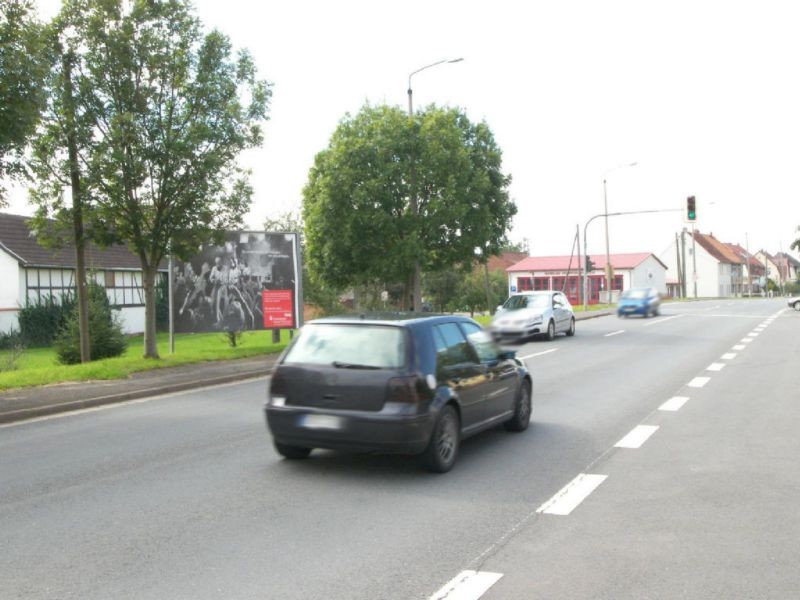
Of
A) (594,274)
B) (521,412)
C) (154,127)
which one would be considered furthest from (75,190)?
(594,274)

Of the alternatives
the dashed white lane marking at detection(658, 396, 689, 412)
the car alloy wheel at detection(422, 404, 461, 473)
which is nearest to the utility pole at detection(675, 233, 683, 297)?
the car alloy wheel at detection(422, 404, 461, 473)

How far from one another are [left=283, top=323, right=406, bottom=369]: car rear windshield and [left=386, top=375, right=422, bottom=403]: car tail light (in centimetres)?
16

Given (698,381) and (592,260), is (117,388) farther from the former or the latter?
(698,381)

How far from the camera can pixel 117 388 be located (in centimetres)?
1434

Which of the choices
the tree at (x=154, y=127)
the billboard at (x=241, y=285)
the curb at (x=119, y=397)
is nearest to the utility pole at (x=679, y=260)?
the curb at (x=119, y=397)

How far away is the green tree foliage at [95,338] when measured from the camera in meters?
22.9

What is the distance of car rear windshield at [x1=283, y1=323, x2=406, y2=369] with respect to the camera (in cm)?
743

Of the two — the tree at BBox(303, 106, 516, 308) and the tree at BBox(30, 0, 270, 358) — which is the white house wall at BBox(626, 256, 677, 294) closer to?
the tree at BBox(30, 0, 270, 358)

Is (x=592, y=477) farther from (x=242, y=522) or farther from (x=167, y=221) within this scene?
(x=167, y=221)

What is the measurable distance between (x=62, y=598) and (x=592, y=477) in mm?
4490

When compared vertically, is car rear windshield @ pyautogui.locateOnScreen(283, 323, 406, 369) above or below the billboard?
below

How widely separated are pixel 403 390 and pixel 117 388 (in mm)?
8693

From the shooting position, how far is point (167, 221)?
61.6 feet

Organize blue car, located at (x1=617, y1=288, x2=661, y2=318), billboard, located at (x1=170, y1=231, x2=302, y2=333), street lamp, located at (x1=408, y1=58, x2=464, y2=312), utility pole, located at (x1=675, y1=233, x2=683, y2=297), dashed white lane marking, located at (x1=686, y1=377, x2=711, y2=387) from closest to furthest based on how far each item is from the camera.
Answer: blue car, located at (x1=617, y1=288, x2=661, y2=318) < utility pole, located at (x1=675, y1=233, x2=683, y2=297) < dashed white lane marking, located at (x1=686, y1=377, x2=711, y2=387) < billboard, located at (x1=170, y1=231, x2=302, y2=333) < street lamp, located at (x1=408, y1=58, x2=464, y2=312)
